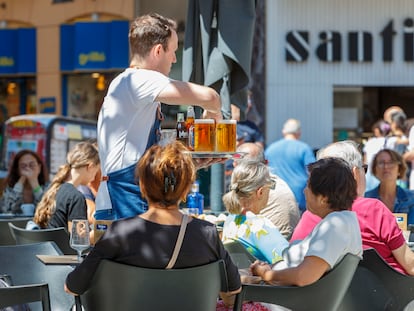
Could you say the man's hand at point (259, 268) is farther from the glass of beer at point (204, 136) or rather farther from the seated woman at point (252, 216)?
the glass of beer at point (204, 136)

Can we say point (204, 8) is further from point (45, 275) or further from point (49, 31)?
point (49, 31)

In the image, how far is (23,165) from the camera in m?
8.19

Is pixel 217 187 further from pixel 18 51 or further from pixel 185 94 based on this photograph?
pixel 18 51

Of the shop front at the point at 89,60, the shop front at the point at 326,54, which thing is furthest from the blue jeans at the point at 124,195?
the shop front at the point at 89,60

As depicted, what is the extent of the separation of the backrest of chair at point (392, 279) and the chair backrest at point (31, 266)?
1.56 metres

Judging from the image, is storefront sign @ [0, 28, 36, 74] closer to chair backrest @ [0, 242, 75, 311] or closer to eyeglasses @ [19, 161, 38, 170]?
eyeglasses @ [19, 161, 38, 170]

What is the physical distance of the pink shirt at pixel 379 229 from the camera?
4234mm

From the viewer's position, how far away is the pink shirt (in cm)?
423

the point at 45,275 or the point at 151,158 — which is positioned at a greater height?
the point at 151,158

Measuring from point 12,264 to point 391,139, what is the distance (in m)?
6.83

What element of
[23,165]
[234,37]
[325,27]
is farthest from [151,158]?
[325,27]

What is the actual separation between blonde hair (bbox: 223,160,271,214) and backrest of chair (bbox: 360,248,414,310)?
2.72ft

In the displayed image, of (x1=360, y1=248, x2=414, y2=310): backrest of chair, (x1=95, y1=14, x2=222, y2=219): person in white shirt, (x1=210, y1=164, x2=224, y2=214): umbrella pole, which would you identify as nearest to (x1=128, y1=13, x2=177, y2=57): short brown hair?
(x1=95, y1=14, x2=222, y2=219): person in white shirt

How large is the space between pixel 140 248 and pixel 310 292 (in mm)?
787
